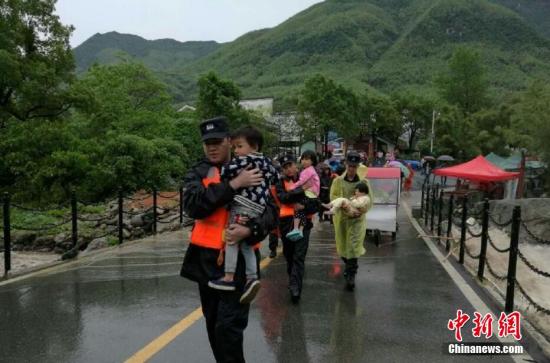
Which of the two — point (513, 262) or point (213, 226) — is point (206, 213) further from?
point (513, 262)

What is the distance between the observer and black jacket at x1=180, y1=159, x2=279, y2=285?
9.93ft

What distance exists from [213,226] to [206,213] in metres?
0.13

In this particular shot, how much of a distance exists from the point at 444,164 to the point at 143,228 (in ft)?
93.3

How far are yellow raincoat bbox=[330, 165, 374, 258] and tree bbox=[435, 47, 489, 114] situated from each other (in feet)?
194

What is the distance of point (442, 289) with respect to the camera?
6770mm

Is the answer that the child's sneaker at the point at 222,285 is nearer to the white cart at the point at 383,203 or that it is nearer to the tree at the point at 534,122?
the white cart at the point at 383,203

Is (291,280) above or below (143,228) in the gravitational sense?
above

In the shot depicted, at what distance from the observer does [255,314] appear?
216 inches

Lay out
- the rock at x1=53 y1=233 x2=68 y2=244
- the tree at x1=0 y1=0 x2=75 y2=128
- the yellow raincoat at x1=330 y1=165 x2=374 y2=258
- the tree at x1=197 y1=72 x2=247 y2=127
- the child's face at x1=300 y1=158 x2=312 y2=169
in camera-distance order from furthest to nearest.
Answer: the tree at x1=197 y1=72 x2=247 y2=127, the tree at x1=0 y1=0 x2=75 y2=128, the rock at x1=53 y1=233 x2=68 y2=244, the child's face at x1=300 y1=158 x2=312 y2=169, the yellow raincoat at x1=330 y1=165 x2=374 y2=258

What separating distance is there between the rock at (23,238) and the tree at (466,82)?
184 feet

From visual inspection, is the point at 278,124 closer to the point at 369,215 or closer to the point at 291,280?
the point at 369,215

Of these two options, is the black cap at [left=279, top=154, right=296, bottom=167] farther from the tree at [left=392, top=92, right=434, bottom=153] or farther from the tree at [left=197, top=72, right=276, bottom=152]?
the tree at [left=392, top=92, right=434, bottom=153]

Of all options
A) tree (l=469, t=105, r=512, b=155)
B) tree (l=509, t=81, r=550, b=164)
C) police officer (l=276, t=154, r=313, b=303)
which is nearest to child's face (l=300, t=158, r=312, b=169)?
police officer (l=276, t=154, r=313, b=303)

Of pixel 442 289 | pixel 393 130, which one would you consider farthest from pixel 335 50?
pixel 442 289
